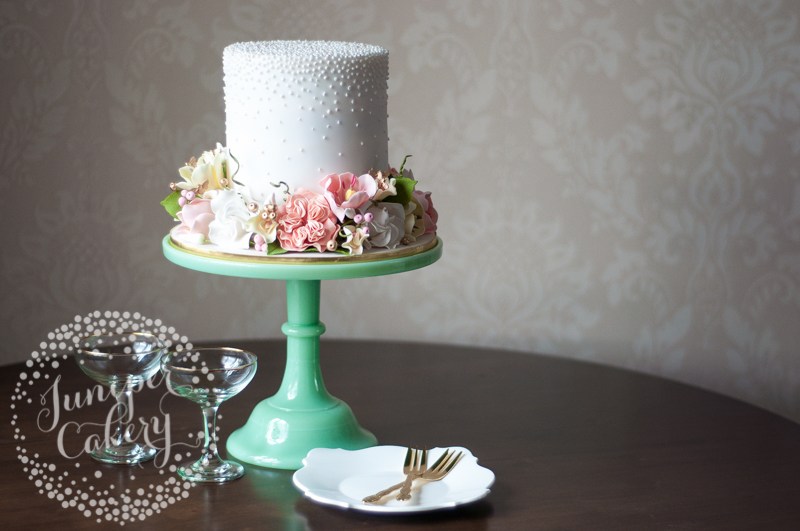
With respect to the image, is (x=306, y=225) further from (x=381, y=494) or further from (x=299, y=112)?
(x=381, y=494)

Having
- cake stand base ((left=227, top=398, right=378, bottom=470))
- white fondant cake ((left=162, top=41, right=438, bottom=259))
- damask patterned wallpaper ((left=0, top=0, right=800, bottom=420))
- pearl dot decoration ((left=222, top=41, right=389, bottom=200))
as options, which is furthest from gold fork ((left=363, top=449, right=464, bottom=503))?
damask patterned wallpaper ((left=0, top=0, right=800, bottom=420))

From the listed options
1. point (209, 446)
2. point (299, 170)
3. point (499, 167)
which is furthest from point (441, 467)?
point (499, 167)

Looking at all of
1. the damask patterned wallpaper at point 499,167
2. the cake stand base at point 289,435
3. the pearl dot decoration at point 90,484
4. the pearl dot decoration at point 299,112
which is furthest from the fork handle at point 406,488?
the damask patterned wallpaper at point 499,167

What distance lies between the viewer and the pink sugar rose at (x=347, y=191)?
1.33 metres

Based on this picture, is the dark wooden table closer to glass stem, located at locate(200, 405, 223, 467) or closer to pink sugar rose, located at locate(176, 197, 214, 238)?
glass stem, located at locate(200, 405, 223, 467)

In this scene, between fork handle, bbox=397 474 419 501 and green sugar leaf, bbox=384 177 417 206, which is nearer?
fork handle, bbox=397 474 419 501

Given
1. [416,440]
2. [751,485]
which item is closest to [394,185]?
[416,440]

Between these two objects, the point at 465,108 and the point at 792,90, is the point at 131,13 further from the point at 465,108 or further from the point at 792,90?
the point at 792,90

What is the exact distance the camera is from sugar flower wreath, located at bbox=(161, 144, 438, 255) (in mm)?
1328

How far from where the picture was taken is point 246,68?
138 centimetres

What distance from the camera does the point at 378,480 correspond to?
1.33 meters

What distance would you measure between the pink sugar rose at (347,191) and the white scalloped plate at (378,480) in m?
0.31

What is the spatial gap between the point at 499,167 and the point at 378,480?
1.18 meters

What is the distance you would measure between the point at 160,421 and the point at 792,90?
157cm
